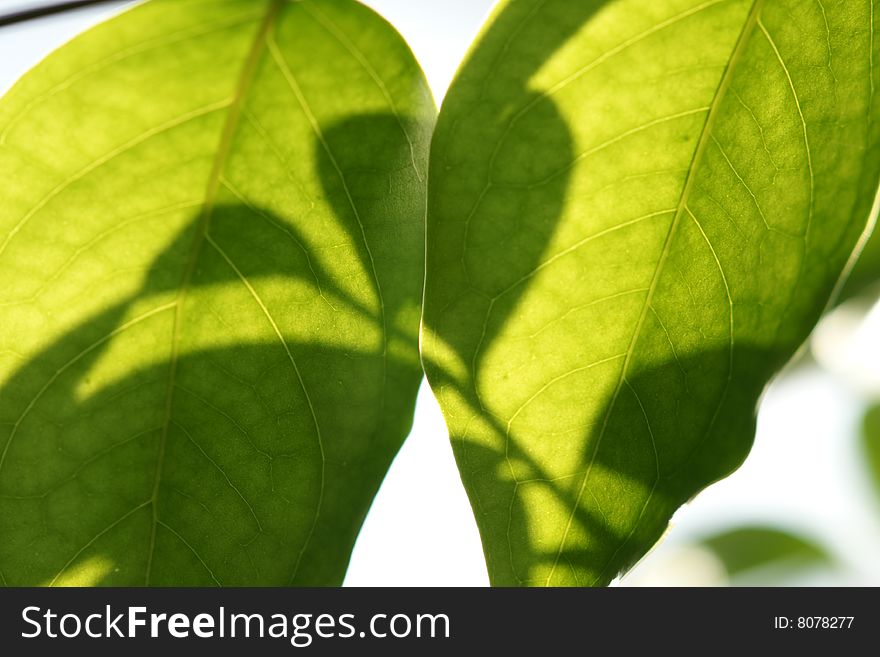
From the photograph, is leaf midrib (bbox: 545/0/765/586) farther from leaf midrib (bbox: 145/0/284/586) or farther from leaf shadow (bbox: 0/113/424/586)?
leaf midrib (bbox: 145/0/284/586)

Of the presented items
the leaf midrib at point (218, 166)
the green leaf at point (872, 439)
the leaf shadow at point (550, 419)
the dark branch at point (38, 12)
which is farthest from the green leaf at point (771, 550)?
the dark branch at point (38, 12)

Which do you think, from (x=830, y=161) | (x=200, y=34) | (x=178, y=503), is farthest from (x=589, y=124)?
(x=178, y=503)

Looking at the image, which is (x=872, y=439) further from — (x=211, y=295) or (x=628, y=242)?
(x=211, y=295)

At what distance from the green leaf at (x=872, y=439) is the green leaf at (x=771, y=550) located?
26 cm

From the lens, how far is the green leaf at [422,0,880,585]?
1.72 ft

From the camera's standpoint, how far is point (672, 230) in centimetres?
54

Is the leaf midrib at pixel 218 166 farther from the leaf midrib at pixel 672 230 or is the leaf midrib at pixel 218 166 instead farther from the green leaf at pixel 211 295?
the leaf midrib at pixel 672 230

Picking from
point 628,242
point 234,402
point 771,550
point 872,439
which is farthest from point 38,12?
point 771,550

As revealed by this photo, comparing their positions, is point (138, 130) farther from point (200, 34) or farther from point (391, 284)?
point (391, 284)

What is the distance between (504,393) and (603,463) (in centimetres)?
8

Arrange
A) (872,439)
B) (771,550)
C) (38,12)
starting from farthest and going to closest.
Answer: (771,550) → (872,439) → (38,12)

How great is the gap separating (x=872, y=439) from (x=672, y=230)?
977 millimetres

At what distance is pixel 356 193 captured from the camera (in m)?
0.57

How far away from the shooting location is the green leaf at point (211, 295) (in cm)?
56
